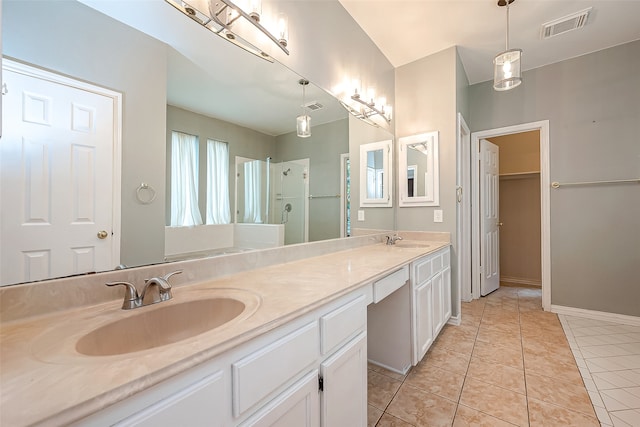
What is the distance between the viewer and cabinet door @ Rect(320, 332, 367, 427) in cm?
93

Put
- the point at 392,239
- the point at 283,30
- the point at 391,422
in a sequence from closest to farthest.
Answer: the point at 391,422
the point at 283,30
the point at 392,239

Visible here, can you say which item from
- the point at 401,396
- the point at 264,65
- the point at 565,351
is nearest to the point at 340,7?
the point at 264,65

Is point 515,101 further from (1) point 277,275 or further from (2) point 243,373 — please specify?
(2) point 243,373

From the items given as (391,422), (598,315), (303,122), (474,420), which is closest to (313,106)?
(303,122)

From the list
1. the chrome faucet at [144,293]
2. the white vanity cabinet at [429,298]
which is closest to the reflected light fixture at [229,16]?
the chrome faucet at [144,293]

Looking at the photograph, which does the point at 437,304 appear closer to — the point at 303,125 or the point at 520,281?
the point at 303,125

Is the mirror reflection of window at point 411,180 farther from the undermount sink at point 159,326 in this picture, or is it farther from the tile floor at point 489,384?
the undermount sink at point 159,326

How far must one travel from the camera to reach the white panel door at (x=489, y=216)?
3.41m

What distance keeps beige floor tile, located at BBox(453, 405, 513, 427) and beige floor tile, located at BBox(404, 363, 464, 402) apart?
0.34 feet

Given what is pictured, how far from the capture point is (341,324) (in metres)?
1.01

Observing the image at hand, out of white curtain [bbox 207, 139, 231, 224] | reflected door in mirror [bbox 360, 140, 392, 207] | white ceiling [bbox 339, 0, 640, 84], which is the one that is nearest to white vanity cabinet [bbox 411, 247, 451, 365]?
reflected door in mirror [bbox 360, 140, 392, 207]

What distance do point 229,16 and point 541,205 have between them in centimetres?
356

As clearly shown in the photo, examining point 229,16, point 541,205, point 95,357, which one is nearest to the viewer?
point 95,357

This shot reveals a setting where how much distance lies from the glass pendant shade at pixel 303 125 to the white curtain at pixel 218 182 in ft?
1.75
